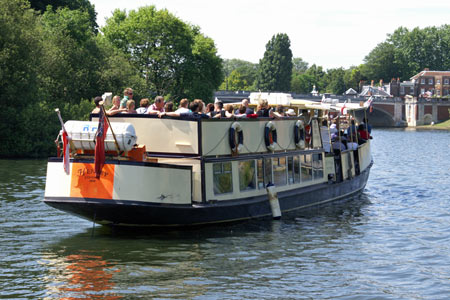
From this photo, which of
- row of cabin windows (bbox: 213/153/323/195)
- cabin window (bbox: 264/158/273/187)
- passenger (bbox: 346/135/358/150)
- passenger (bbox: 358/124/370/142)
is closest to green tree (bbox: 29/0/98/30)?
passenger (bbox: 358/124/370/142)

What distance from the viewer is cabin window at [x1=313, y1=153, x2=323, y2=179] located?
25422 millimetres

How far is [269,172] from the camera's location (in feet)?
73.9

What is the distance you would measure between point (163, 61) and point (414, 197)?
48987 mm

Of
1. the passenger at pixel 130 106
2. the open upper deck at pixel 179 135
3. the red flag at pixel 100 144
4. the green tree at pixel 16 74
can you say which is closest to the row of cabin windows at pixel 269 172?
the open upper deck at pixel 179 135

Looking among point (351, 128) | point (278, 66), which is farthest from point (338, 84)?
point (351, 128)

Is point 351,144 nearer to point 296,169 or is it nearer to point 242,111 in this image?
point 296,169

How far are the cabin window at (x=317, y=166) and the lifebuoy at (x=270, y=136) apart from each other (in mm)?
3324

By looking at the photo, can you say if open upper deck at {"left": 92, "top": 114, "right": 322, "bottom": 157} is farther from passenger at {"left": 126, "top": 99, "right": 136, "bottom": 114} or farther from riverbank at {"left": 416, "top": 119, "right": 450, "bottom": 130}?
riverbank at {"left": 416, "top": 119, "right": 450, "bottom": 130}

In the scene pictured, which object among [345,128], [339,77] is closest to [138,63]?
[345,128]

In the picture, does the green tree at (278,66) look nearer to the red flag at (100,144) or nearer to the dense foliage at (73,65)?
the dense foliage at (73,65)

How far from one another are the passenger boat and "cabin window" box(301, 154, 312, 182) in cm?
26

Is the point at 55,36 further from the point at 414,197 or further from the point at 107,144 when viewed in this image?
the point at 107,144

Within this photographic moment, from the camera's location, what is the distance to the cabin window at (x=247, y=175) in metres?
21.1

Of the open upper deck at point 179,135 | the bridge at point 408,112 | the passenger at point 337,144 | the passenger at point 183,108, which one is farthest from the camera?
→ the bridge at point 408,112
